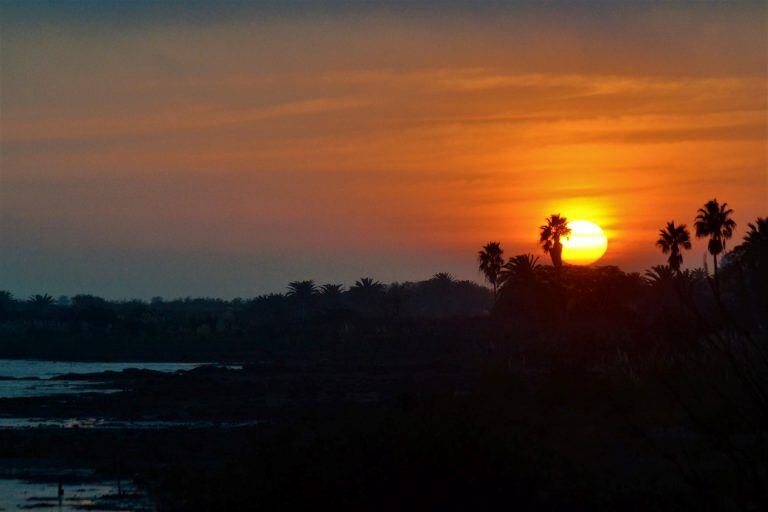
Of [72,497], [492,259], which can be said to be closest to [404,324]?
[492,259]

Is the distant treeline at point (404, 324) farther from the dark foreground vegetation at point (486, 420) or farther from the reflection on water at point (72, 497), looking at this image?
the reflection on water at point (72, 497)

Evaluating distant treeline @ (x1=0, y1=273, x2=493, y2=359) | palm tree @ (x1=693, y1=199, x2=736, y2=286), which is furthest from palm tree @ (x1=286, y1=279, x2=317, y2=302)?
palm tree @ (x1=693, y1=199, x2=736, y2=286)

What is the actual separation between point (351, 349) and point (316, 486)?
224 ft

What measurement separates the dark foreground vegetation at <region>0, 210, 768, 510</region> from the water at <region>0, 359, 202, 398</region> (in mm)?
2515

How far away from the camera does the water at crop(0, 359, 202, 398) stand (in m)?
49.9

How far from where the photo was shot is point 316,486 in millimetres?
15875

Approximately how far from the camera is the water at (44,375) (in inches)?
1966

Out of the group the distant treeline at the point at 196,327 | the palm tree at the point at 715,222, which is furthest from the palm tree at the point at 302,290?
the palm tree at the point at 715,222

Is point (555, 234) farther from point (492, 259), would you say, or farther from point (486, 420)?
point (486, 420)

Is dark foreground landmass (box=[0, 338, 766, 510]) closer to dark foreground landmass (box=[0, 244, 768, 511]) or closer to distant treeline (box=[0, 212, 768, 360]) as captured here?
dark foreground landmass (box=[0, 244, 768, 511])

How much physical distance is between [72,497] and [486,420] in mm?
8274

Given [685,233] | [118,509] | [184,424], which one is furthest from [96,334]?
[118,509]

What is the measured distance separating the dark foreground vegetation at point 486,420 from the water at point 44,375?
2515 millimetres

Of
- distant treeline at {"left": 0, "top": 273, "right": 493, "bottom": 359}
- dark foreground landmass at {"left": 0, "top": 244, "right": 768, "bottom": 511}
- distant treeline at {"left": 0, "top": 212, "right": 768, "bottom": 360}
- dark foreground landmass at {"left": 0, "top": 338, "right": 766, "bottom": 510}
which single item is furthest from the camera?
distant treeline at {"left": 0, "top": 273, "right": 493, "bottom": 359}
